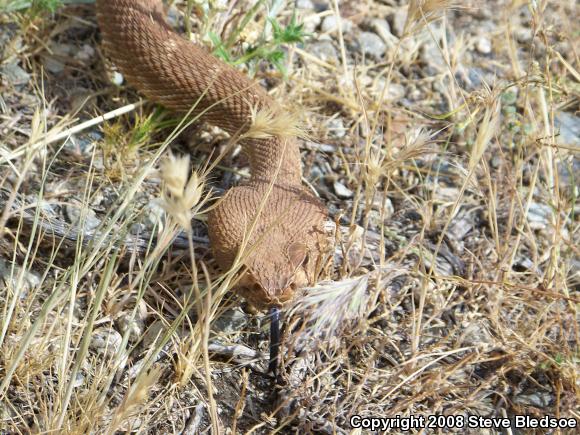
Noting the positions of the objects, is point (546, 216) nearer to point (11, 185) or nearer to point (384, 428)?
point (384, 428)

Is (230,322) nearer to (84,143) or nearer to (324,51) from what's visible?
(84,143)

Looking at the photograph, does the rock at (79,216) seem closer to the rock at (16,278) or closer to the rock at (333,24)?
the rock at (16,278)

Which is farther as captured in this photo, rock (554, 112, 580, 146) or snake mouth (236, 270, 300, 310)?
rock (554, 112, 580, 146)

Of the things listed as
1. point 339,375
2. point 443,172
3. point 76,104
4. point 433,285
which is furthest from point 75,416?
point 443,172

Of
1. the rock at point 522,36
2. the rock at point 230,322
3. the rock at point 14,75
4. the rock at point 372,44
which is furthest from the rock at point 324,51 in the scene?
the rock at point 230,322

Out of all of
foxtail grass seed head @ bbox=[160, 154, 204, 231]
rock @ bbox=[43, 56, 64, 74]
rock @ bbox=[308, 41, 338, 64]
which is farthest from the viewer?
rock @ bbox=[308, 41, 338, 64]

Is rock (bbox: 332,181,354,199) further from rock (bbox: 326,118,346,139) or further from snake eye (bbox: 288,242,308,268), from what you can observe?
snake eye (bbox: 288,242,308,268)

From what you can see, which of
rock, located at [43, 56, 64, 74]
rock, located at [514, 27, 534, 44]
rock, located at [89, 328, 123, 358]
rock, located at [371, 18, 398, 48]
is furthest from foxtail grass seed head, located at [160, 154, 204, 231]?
rock, located at [514, 27, 534, 44]
